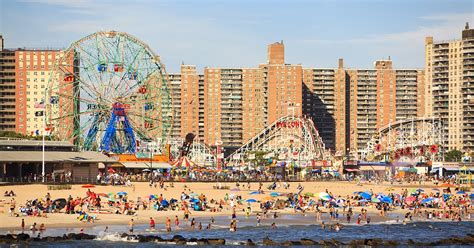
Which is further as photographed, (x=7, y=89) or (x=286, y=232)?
(x=7, y=89)

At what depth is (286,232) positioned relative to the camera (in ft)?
223

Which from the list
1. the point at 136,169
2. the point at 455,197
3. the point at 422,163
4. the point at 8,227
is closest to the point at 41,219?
the point at 8,227

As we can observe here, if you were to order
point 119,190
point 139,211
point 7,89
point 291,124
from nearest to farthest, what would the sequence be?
point 139,211, point 119,190, point 291,124, point 7,89

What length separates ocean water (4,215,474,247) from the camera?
59.6 meters

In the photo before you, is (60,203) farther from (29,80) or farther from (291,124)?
(29,80)

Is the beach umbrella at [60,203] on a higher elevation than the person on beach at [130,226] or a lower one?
higher

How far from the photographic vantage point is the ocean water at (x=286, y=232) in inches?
2345

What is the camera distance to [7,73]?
629 ft

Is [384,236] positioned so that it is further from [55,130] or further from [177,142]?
[177,142]

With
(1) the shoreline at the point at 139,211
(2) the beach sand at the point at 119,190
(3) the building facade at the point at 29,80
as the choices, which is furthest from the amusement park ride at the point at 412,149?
(3) the building facade at the point at 29,80

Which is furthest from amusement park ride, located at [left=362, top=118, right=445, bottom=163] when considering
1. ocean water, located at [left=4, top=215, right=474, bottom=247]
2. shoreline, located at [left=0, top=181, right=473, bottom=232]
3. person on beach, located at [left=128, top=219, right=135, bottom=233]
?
person on beach, located at [left=128, top=219, right=135, bottom=233]

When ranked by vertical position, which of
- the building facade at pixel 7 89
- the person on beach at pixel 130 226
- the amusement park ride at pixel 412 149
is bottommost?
the person on beach at pixel 130 226

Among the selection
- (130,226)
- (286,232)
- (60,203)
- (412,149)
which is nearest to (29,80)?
(412,149)

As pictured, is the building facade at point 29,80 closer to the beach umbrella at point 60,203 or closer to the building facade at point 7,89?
the building facade at point 7,89
